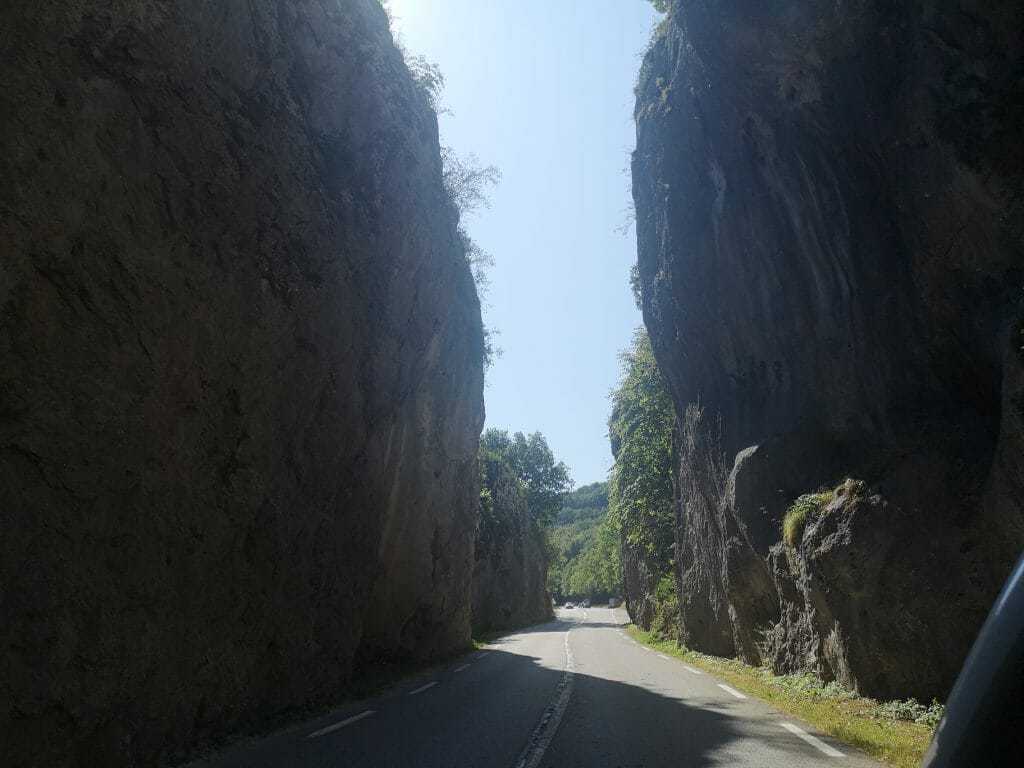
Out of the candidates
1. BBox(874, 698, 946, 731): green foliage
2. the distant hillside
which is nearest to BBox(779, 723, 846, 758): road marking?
BBox(874, 698, 946, 731): green foliage

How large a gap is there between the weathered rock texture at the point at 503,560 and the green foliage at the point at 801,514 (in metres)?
26.8

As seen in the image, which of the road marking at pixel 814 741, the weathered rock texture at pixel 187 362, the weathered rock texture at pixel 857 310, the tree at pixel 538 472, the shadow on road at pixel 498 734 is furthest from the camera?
the tree at pixel 538 472

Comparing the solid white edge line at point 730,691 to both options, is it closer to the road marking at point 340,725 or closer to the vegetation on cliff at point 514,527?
the road marking at point 340,725

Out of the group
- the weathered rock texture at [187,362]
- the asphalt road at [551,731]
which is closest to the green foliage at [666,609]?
the asphalt road at [551,731]

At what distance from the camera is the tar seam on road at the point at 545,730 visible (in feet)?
21.8

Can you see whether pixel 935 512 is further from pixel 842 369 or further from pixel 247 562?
pixel 247 562

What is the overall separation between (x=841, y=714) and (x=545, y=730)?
4.01m

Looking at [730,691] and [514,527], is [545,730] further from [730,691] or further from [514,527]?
[514,527]

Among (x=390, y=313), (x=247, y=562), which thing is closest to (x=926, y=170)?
(x=390, y=313)

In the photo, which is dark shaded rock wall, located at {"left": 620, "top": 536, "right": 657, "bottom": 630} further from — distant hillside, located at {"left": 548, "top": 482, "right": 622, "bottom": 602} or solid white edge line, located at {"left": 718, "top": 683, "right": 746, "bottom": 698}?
solid white edge line, located at {"left": 718, "top": 683, "right": 746, "bottom": 698}

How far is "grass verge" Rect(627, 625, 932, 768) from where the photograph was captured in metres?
6.66

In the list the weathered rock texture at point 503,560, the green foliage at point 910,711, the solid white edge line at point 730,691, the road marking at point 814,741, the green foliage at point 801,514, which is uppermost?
the weathered rock texture at point 503,560

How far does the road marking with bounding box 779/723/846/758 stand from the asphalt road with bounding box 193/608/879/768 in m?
0.01

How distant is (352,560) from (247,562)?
3.73 meters
